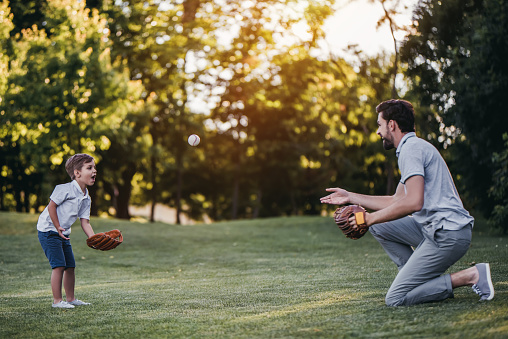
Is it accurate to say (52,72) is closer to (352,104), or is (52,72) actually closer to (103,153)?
(103,153)

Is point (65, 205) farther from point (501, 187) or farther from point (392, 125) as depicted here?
point (501, 187)

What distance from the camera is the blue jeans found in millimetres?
6969

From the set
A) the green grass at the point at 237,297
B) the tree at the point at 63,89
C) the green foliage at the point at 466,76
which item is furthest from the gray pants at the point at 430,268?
the tree at the point at 63,89

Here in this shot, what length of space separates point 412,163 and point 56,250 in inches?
160

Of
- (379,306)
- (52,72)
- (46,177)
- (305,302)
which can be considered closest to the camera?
(379,306)

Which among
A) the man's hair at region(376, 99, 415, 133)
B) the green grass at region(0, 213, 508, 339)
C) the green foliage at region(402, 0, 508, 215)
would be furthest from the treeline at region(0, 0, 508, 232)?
the man's hair at region(376, 99, 415, 133)

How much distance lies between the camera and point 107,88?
26.2 meters

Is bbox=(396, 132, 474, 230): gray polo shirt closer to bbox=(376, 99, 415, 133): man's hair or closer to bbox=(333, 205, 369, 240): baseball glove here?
bbox=(376, 99, 415, 133): man's hair

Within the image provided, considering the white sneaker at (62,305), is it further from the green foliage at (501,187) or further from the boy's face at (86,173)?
the green foliage at (501,187)

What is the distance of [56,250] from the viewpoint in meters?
7.00

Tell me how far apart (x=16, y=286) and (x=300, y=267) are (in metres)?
4.74

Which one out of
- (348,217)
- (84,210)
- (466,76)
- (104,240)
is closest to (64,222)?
(84,210)

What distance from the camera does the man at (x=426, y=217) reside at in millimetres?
5285

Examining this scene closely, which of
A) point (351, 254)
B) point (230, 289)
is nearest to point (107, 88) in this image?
point (351, 254)
